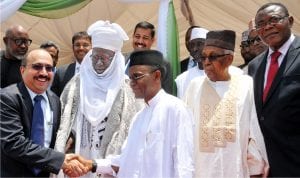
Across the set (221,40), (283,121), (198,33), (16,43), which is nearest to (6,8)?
(16,43)

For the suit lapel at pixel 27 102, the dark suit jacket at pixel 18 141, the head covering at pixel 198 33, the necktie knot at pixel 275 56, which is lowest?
the dark suit jacket at pixel 18 141

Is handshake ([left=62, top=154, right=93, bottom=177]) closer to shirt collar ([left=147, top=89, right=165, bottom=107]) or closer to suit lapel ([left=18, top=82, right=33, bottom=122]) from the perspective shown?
suit lapel ([left=18, top=82, right=33, bottom=122])

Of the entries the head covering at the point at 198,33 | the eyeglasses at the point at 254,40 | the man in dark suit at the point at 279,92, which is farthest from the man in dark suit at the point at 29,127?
the eyeglasses at the point at 254,40

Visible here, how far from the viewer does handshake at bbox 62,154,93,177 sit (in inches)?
150

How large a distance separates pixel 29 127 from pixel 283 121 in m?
1.74

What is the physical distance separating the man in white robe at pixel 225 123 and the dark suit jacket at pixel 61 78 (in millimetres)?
1880

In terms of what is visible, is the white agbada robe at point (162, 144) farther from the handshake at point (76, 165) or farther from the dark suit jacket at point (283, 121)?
the dark suit jacket at point (283, 121)

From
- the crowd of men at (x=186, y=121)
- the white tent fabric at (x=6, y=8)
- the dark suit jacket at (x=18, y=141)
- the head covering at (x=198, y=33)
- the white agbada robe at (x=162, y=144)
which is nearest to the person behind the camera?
the white agbada robe at (x=162, y=144)

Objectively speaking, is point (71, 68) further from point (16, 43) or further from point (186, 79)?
point (186, 79)

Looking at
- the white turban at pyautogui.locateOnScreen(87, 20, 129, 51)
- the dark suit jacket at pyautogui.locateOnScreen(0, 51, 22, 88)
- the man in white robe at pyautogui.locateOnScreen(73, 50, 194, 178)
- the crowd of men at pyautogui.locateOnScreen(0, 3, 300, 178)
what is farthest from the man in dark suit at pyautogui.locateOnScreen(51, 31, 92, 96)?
the man in white robe at pyautogui.locateOnScreen(73, 50, 194, 178)

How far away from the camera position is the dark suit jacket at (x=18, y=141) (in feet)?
11.5

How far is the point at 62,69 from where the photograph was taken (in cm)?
Result: 539

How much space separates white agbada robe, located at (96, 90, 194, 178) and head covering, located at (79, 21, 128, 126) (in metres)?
0.69

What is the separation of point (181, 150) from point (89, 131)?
113cm
